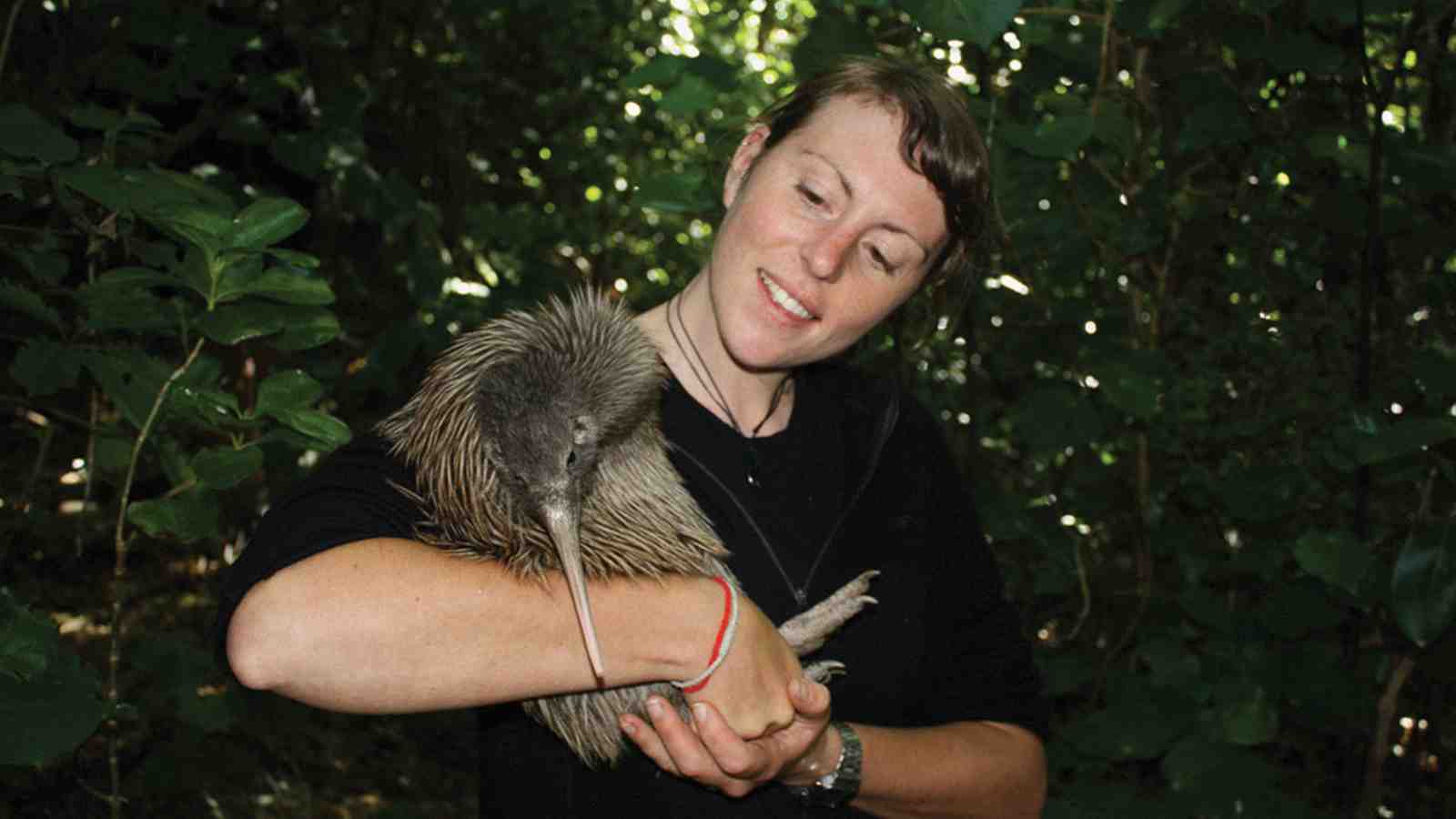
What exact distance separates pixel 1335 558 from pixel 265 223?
1.86 m

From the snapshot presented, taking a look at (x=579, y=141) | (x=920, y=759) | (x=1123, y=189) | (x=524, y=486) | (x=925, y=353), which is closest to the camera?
(x=524, y=486)

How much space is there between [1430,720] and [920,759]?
237 centimetres

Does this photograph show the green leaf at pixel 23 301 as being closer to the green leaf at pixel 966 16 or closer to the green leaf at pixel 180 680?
the green leaf at pixel 180 680

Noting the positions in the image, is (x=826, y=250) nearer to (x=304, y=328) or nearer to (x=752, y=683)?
(x=752, y=683)

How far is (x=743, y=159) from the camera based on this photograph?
1.92m

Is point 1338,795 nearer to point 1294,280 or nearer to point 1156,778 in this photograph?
point 1156,778

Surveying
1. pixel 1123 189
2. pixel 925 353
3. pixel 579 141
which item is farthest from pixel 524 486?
pixel 579 141

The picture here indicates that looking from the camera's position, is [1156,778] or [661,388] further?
[1156,778]

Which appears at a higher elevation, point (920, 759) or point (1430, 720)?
point (920, 759)

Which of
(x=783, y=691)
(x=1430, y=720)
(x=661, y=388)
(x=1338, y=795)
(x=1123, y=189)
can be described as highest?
(x=1123, y=189)

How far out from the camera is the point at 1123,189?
2.68 m

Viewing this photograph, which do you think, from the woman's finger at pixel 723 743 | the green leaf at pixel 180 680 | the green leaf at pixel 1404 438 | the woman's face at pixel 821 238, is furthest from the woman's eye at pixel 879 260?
the green leaf at pixel 180 680

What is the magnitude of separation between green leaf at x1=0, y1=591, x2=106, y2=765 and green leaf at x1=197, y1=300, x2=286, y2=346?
1.52ft

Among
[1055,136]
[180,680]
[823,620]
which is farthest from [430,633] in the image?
[1055,136]
